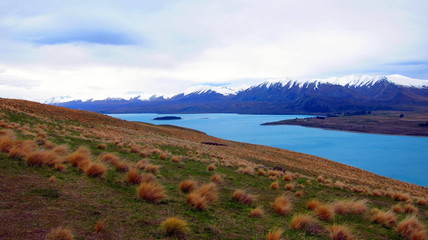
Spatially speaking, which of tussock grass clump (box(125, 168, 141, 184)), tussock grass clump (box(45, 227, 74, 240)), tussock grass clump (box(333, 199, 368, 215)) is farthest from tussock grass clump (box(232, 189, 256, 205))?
tussock grass clump (box(45, 227, 74, 240))

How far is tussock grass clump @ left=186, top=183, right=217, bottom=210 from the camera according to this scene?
21.6 feet

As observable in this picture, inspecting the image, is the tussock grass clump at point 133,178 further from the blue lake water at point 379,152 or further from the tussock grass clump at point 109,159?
the blue lake water at point 379,152

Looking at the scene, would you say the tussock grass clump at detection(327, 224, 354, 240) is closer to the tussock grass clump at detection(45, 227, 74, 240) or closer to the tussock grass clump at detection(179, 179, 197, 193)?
the tussock grass clump at detection(179, 179, 197, 193)

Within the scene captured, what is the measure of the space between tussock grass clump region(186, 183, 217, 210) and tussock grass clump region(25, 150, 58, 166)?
4239mm

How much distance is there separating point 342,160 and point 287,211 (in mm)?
57417

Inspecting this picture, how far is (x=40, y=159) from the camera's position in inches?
315

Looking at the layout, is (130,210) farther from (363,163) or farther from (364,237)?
(363,163)

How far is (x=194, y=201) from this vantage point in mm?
6668

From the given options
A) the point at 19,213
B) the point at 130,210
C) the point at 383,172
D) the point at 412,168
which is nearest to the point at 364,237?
the point at 130,210

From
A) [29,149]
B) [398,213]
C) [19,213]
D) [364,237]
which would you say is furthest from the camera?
[398,213]

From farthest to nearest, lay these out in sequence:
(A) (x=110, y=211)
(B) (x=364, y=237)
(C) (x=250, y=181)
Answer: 1. (C) (x=250, y=181)
2. (B) (x=364, y=237)
3. (A) (x=110, y=211)

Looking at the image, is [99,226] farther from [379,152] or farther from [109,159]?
[379,152]

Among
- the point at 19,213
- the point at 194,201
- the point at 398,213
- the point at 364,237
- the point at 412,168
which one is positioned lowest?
the point at 412,168

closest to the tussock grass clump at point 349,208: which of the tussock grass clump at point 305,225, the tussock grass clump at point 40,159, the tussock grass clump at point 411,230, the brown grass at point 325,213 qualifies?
the brown grass at point 325,213
